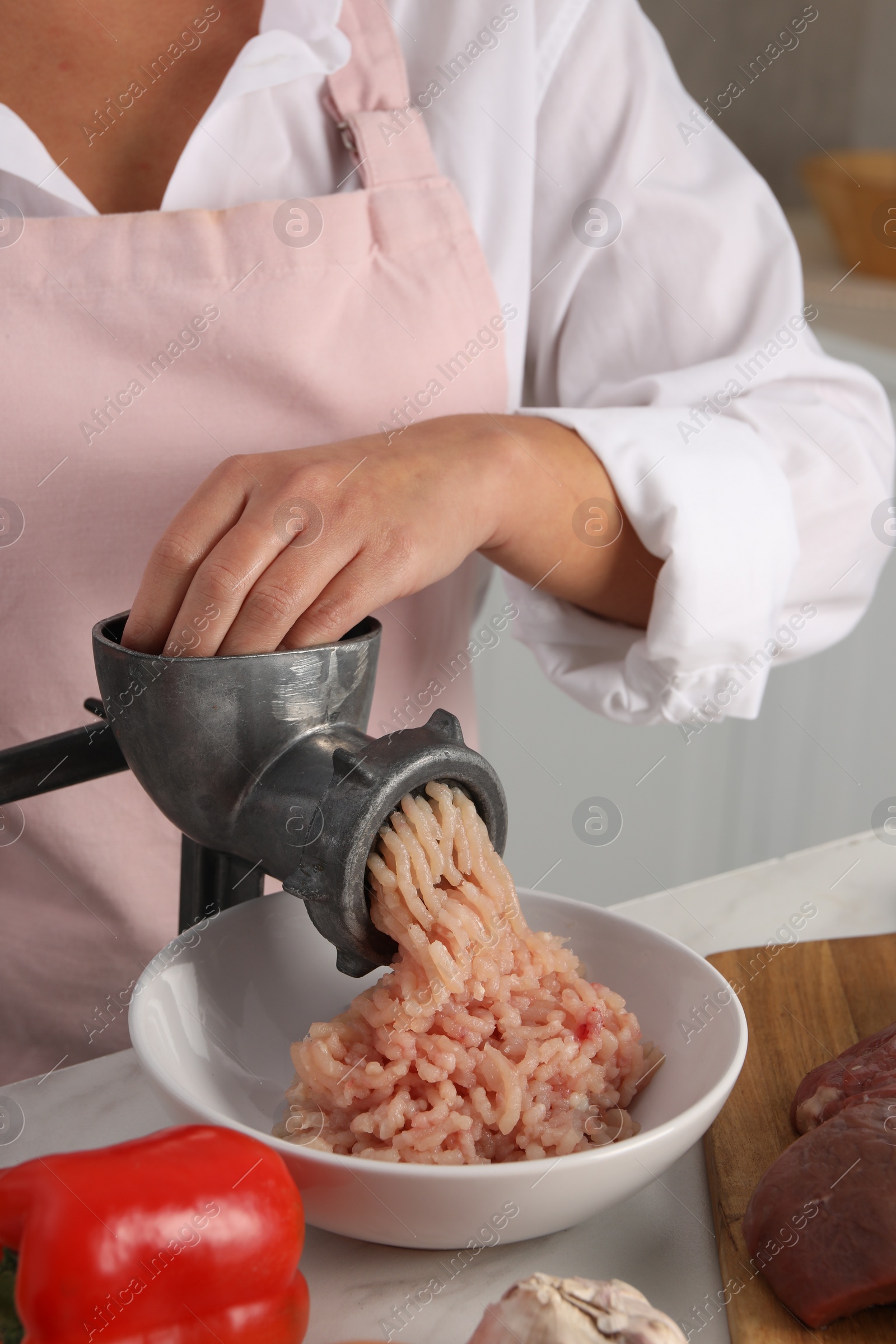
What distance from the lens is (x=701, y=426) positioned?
3.26 ft

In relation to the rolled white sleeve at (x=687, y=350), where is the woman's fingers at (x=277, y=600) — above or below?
above

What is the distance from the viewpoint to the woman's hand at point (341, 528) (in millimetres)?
646

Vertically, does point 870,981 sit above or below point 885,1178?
below

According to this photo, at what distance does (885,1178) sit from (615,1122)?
0.49ft

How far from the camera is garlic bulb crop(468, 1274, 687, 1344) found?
449mm

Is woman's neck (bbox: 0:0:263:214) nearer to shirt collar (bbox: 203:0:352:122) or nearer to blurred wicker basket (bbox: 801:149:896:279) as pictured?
shirt collar (bbox: 203:0:352:122)

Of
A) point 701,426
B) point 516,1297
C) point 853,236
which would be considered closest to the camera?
point 516,1297

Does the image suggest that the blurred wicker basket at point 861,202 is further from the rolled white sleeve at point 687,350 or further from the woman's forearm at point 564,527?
the woman's forearm at point 564,527

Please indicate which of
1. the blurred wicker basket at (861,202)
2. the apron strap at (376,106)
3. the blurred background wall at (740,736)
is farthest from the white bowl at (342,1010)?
the blurred wicker basket at (861,202)

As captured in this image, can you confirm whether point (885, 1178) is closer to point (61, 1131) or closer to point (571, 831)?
point (61, 1131)

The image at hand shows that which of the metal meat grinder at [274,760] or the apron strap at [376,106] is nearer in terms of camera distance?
the metal meat grinder at [274,760]

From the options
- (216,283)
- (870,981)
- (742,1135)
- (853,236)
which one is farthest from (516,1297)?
(853,236)

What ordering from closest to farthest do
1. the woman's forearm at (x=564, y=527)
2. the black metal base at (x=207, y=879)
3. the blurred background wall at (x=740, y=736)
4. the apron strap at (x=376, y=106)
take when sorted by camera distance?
the black metal base at (x=207, y=879), the woman's forearm at (x=564, y=527), the apron strap at (x=376, y=106), the blurred background wall at (x=740, y=736)

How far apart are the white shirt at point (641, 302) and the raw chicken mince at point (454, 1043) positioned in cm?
39
